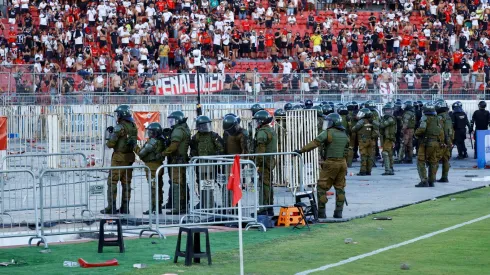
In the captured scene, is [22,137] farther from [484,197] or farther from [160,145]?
[484,197]

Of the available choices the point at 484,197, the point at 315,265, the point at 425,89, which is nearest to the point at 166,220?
the point at 315,265

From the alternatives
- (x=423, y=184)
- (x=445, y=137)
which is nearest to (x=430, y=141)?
(x=423, y=184)

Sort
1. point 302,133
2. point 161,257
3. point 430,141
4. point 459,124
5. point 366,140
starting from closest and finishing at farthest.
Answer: point 161,257 < point 302,133 < point 430,141 < point 366,140 < point 459,124

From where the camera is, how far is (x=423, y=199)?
19.3 meters

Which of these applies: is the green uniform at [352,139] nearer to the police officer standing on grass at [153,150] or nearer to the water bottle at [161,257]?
the police officer standing on grass at [153,150]

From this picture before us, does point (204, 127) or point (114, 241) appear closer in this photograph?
point (114, 241)

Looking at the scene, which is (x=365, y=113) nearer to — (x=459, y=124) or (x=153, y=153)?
(x=459, y=124)

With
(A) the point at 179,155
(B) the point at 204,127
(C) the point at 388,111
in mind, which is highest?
(C) the point at 388,111

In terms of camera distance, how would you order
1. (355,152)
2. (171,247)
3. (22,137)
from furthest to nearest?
(355,152) < (22,137) < (171,247)

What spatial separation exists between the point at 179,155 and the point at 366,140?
8211mm

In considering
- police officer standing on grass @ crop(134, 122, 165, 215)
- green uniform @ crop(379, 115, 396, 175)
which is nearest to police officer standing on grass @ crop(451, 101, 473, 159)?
Answer: green uniform @ crop(379, 115, 396, 175)

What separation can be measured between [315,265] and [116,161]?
6.35 meters

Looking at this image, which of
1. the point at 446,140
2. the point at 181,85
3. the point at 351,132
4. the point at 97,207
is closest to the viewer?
the point at 97,207

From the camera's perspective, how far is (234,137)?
17.1m
